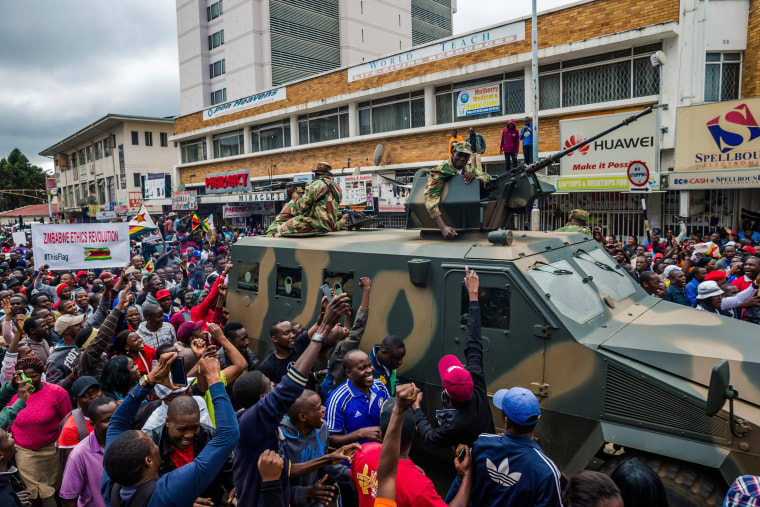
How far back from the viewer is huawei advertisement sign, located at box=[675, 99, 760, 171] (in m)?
12.6

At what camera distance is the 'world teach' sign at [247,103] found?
24922mm

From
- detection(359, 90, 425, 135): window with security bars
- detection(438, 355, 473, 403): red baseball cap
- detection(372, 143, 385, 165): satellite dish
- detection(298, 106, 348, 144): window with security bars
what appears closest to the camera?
detection(438, 355, 473, 403): red baseball cap

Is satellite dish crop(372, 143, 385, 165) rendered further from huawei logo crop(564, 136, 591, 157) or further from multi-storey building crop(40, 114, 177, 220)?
multi-storey building crop(40, 114, 177, 220)

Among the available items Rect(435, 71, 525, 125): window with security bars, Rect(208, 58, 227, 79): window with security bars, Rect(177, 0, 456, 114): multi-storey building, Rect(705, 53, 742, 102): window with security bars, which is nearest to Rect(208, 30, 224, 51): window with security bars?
Rect(177, 0, 456, 114): multi-storey building

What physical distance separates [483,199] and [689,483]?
3113 mm

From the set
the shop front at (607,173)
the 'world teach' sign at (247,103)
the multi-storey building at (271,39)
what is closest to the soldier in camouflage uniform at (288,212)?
the shop front at (607,173)

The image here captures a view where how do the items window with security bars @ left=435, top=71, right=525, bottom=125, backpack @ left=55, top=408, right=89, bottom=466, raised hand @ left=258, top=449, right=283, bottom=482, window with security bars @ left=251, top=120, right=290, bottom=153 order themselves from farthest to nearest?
1. window with security bars @ left=251, top=120, right=290, bottom=153
2. window with security bars @ left=435, top=71, right=525, bottom=125
3. backpack @ left=55, top=408, right=89, bottom=466
4. raised hand @ left=258, top=449, right=283, bottom=482

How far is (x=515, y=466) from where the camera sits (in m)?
2.56

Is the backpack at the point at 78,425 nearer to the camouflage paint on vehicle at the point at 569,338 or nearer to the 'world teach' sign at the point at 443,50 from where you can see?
the camouflage paint on vehicle at the point at 569,338

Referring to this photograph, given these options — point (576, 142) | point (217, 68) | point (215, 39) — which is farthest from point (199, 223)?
point (215, 39)

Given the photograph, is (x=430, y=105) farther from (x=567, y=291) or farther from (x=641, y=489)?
(x=641, y=489)

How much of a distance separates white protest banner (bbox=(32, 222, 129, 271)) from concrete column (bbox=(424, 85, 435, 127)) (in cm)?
1245

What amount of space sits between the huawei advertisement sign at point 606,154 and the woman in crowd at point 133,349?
40.9ft

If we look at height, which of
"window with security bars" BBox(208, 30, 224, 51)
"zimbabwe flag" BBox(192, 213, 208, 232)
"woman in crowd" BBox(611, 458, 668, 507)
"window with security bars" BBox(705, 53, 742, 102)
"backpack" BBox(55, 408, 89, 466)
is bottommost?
"backpack" BBox(55, 408, 89, 466)
